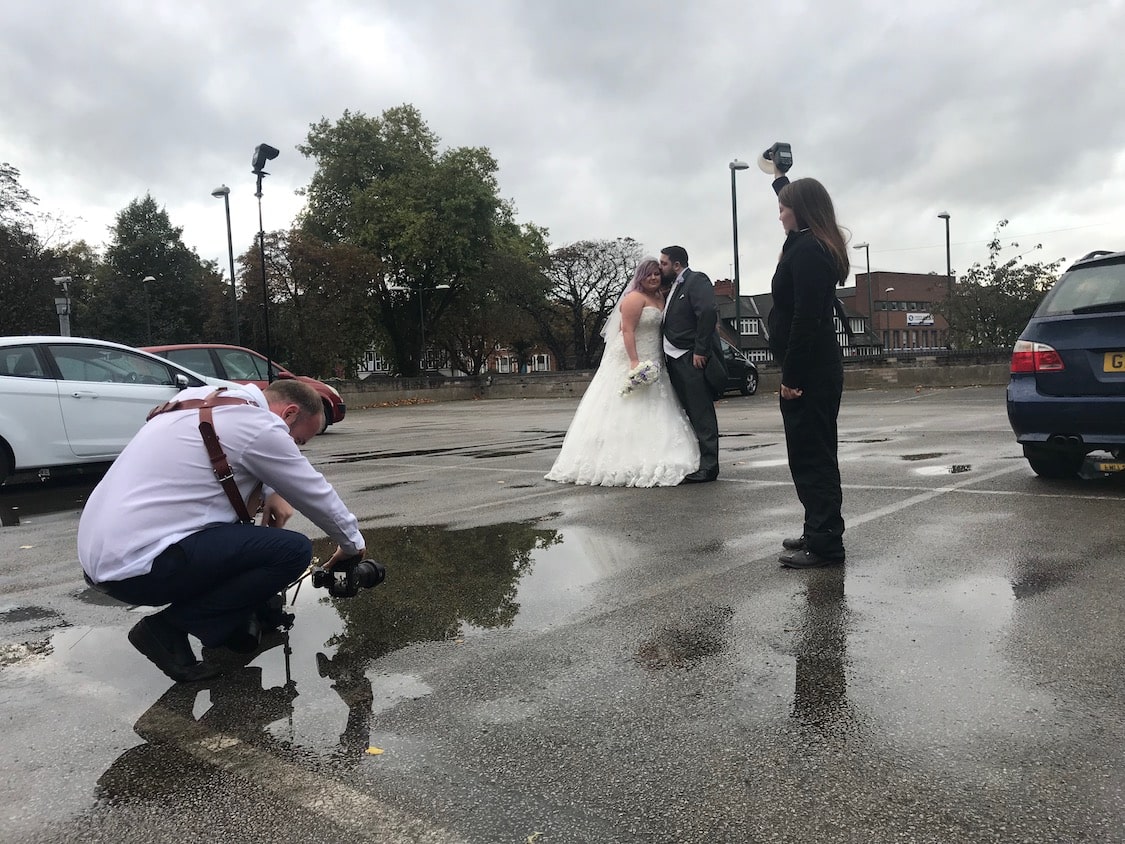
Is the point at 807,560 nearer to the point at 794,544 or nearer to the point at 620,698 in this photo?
the point at 794,544

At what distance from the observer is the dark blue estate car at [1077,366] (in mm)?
6129

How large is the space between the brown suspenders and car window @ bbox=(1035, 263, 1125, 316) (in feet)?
18.9

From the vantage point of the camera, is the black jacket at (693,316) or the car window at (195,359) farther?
the car window at (195,359)

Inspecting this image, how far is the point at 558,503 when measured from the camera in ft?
22.9

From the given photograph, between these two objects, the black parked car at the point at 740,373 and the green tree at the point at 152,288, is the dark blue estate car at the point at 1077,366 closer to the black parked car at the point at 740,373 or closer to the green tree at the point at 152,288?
the black parked car at the point at 740,373

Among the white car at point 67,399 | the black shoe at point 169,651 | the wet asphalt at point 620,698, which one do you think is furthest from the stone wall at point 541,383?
the black shoe at point 169,651

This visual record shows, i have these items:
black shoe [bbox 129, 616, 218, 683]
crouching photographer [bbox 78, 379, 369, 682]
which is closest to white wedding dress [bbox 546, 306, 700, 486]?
crouching photographer [bbox 78, 379, 369, 682]

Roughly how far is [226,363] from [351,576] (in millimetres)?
13342

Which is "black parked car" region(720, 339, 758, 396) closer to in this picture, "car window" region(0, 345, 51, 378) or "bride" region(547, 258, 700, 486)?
"bride" region(547, 258, 700, 486)

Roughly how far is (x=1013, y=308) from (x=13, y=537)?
35.9 m

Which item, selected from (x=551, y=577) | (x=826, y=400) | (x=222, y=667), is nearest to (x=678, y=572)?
(x=551, y=577)

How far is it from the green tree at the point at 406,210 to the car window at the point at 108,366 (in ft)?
126

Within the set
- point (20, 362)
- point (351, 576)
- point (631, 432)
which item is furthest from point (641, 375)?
point (20, 362)

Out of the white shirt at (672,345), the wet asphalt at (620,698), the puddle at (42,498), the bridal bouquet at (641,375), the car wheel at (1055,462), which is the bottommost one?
the wet asphalt at (620,698)
